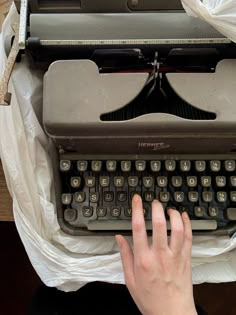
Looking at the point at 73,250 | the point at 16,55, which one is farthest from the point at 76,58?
the point at 73,250

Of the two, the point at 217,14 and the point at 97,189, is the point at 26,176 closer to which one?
the point at 97,189

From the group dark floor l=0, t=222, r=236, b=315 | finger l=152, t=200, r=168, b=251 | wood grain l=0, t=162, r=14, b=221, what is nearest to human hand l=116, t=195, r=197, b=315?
finger l=152, t=200, r=168, b=251

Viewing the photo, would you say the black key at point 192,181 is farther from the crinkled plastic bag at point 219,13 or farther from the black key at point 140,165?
the crinkled plastic bag at point 219,13

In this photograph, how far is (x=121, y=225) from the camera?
990mm

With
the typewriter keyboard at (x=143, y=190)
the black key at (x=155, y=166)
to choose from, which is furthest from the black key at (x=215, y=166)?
the black key at (x=155, y=166)

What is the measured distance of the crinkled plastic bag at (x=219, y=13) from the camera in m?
0.84

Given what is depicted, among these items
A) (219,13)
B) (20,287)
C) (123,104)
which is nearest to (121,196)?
(123,104)

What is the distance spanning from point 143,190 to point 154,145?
0.14m

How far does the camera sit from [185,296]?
33.2 inches

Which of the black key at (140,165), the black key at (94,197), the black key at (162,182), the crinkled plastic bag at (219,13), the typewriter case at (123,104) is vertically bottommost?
the black key at (94,197)

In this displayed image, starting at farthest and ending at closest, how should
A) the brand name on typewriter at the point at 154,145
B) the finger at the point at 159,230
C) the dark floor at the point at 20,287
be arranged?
the dark floor at the point at 20,287
the brand name on typewriter at the point at 154,145
the finger at the point at 159,230

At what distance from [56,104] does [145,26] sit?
0.71 feet

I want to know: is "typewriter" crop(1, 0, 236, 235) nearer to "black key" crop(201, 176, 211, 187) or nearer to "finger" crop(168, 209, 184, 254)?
"black key" crop(201, 176, 211, 187)

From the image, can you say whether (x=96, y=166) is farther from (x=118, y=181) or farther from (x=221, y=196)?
(x=221, y=196)
